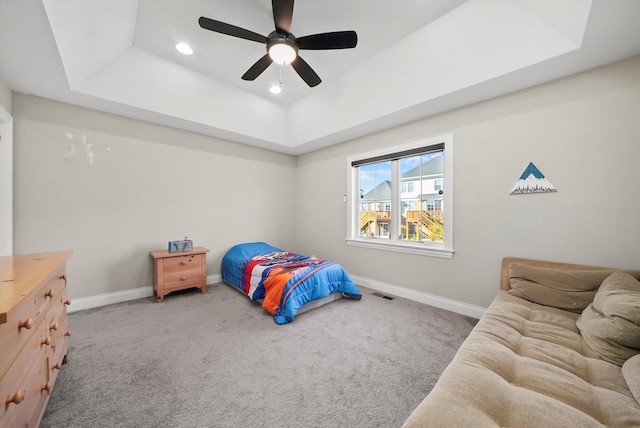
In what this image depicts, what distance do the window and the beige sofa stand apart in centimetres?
119

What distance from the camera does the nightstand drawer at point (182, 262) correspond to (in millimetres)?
3168

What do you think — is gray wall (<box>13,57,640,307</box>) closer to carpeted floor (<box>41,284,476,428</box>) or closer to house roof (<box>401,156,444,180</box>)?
house roof (<box>401,156,444,180</box>)

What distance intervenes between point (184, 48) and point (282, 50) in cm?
140

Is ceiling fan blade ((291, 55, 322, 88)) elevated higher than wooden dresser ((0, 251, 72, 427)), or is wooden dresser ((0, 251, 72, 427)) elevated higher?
ceiling fan blade ((291, 55, 322, 88))

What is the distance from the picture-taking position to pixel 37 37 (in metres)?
1.80

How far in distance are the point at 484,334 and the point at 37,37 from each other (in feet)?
12.5

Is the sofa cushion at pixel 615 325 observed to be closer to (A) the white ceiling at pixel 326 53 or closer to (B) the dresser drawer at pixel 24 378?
(A) the white ceiling at pixel 326 53

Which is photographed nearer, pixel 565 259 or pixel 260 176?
pixel 565 259

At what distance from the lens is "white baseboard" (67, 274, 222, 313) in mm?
2850

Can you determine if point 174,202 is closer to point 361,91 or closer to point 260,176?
point 260,176

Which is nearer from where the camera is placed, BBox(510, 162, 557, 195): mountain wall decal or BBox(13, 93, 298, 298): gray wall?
BBox(510, 162, 557, 195): mountain wall decal

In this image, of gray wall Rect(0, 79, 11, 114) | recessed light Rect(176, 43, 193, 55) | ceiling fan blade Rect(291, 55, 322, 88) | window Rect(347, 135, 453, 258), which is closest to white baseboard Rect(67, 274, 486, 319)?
window Rect(347, 135, 453, 258)

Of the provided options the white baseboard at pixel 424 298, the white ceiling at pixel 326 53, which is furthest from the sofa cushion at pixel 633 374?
the white ceiling at pixel 326 53

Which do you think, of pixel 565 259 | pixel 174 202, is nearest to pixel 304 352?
pixel 565 259
